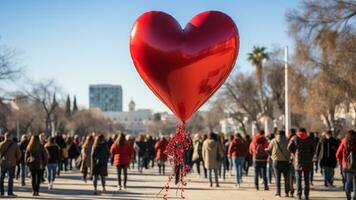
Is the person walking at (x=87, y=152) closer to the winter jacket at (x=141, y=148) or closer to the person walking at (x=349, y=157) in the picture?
the winter jacket at (x=141, y=148)

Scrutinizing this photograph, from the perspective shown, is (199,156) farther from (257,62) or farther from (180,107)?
(257,62)

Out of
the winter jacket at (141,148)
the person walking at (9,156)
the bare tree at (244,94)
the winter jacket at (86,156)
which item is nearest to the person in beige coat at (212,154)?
the winter jacket at (86,156)

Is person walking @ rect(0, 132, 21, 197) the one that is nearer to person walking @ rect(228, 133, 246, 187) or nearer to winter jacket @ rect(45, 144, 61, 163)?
winter jacket @ rect(45, 144, 61, 163)

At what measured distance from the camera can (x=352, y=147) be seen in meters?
13.3

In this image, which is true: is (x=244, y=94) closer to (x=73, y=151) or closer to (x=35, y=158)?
(x=73, y=151)

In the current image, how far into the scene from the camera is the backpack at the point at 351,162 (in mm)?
13156

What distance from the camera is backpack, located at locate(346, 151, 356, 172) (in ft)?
43.2

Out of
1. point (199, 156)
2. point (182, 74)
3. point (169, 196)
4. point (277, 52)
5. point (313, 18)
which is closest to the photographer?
point (182, 74)

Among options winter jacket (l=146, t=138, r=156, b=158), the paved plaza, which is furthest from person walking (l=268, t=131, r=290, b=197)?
winter jacket (l=146, t=138, r=156, b=158)

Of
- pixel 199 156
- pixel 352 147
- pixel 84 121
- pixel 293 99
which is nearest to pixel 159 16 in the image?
pixel 352 147

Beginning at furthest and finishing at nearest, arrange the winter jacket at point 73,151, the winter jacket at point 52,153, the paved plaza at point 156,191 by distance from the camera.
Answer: the winter jacket at point 73,151 < the winter jacket at point 52,153 < the paved plaza at point 156,191

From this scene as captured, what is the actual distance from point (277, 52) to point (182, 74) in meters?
47.0

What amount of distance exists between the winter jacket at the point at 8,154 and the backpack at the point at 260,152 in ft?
22.6

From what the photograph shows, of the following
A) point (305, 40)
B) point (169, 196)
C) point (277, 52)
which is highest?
point (277, 52)
